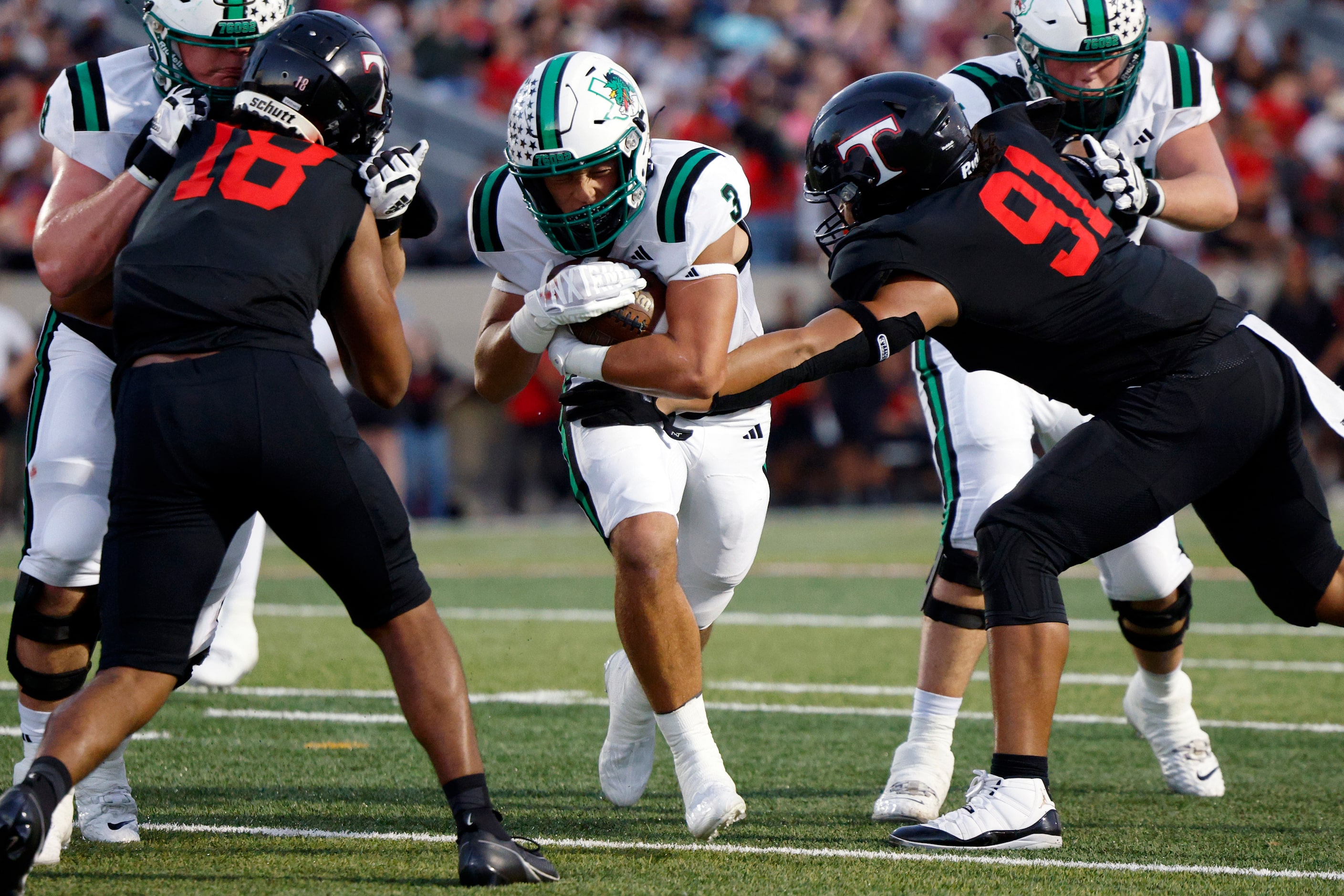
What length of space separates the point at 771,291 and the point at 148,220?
11.3 meters

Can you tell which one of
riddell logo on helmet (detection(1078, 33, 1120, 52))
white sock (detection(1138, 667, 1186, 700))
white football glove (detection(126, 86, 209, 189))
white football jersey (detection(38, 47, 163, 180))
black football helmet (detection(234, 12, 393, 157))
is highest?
riddell logo on helmet (detection(1078, 33, 1120, 52))

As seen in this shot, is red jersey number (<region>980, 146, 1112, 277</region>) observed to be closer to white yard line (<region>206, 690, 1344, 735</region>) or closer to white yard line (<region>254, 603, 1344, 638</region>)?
white yard line (<region>206, 690, 1344, 735</region>)

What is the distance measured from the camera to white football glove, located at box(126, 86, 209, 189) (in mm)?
3361

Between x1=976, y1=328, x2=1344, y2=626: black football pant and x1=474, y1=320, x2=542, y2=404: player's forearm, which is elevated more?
x1=976, y1=328, x2=1344, y2=626: black football pant

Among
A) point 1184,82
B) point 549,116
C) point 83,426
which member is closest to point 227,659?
point 83,426

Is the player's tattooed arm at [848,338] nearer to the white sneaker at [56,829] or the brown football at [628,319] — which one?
the brown football at [628,319]

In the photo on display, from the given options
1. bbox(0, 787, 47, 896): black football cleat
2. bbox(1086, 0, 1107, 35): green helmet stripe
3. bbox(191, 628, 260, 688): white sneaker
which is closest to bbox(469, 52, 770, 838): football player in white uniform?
bbox(1086, 0, 1107, 35): green helmet stripe

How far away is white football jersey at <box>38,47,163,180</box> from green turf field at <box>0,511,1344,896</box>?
1577mm

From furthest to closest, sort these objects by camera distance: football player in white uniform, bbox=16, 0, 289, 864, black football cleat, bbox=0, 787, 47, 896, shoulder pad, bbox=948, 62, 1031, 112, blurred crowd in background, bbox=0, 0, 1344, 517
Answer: blurred crowd in background, bbox=0, 0, 1344, 517 < shoulder pad, bbox=948, 62, 1031, 112 < football player in white uniform, bbox=16, 0, 289, 864 < black football cleat, bbox=0, 787, 47, 896

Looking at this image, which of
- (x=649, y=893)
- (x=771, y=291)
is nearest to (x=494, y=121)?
(x=771, y=291)

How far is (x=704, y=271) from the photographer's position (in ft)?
12.5

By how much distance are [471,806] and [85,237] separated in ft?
4.73

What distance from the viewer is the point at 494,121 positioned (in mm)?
15664

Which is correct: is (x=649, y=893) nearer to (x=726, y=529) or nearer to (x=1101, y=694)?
(x=726, y=529)
